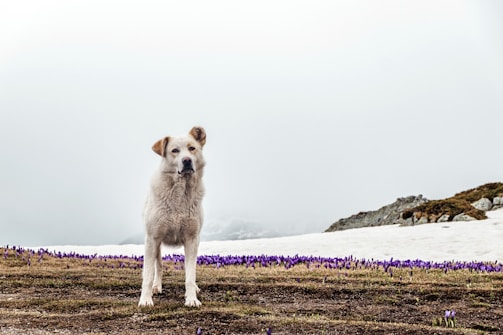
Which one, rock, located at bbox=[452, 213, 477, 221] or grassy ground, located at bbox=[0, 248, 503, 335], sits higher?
rock, located at bbox=[452, 213, 477, 221]

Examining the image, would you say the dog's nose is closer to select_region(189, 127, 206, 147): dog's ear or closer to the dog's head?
the dog's head

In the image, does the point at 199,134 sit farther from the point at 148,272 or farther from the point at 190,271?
the point at 148,272

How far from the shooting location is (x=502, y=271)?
15.8 m

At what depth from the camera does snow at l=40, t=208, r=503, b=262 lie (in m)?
23.1

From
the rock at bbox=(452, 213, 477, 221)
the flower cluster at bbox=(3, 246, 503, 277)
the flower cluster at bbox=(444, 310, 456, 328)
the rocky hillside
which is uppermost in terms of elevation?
the rocky hillside

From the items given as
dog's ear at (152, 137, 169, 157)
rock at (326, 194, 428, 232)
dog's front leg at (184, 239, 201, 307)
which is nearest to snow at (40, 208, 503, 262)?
dog's front leg at (184, 239, 201, 307)

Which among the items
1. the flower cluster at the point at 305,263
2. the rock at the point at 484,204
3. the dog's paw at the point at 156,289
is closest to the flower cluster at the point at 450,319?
the dog's paw at the point at 156,289

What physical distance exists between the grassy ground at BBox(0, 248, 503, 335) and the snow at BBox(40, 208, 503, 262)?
7.12m

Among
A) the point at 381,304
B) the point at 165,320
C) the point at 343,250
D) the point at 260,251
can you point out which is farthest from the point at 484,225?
the point at 165,320

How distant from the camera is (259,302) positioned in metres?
11.1

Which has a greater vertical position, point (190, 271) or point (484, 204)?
point (484, 204)

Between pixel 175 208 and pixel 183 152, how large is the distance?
115 centimetres

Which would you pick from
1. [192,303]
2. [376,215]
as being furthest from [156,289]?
[376,215]

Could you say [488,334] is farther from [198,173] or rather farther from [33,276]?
[33,276]
